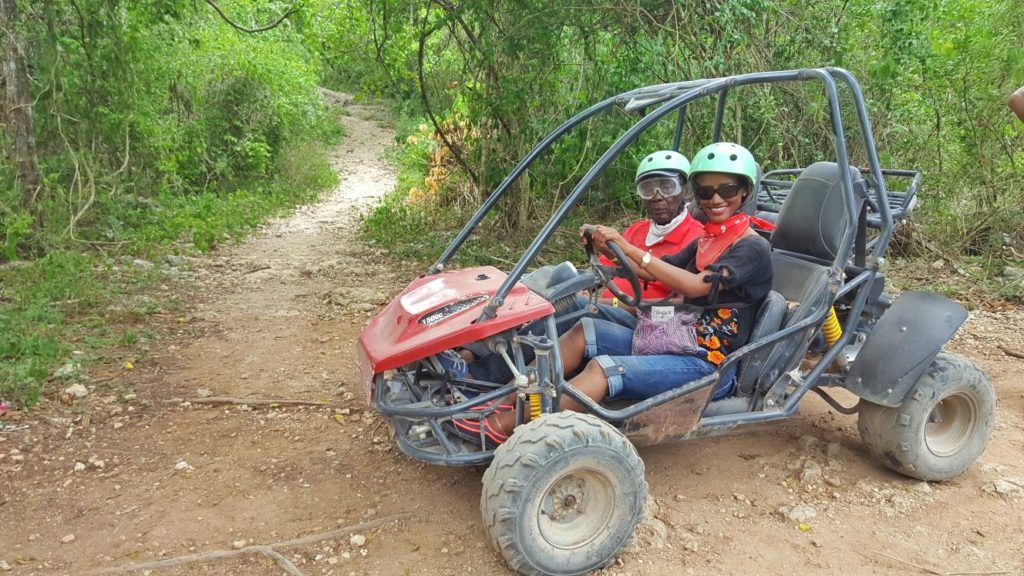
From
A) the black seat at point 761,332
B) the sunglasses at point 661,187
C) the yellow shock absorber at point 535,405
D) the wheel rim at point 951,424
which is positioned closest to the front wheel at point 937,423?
the wheel rim at point 951,424

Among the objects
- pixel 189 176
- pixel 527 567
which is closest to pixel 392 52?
pixel 189 176

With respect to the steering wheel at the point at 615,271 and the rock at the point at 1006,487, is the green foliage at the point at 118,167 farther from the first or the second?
the rock at the point at 1006,487

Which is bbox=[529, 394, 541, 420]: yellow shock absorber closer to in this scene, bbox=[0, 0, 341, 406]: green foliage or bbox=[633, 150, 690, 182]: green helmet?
bbox=[633, 150, 690, 182]: green helmet

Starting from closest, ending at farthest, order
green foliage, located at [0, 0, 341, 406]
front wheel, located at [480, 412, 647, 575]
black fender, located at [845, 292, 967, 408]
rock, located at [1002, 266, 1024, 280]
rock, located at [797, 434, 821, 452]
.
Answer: front wheel, located at [480, 412, 647, 575] < black fender, located at [845, 292, 967, 408] < rock, located at [797, 434, 821, 452] < green foliage, located at [0, 0, 341, 406] < rock, located at [1002, 266, 1024, 280]

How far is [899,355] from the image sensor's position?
3271 mm

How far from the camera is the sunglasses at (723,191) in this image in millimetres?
3233

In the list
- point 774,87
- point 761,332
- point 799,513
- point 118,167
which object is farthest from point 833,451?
point 118,167

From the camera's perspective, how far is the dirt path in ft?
9.67

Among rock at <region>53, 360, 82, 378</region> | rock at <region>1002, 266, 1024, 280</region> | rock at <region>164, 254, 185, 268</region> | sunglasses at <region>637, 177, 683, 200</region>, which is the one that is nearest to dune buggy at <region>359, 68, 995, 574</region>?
sunglasses at <region>637, 177, 683, 200</region>

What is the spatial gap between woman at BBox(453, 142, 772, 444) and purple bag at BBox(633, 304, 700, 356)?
0.06 feet

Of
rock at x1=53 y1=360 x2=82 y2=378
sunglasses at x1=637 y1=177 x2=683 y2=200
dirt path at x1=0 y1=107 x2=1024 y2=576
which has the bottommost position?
rock at x1=53 y1=360 x2=82 y2=378

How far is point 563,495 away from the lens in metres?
2.82

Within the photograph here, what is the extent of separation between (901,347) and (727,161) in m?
1.13

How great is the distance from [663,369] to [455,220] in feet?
22.3
